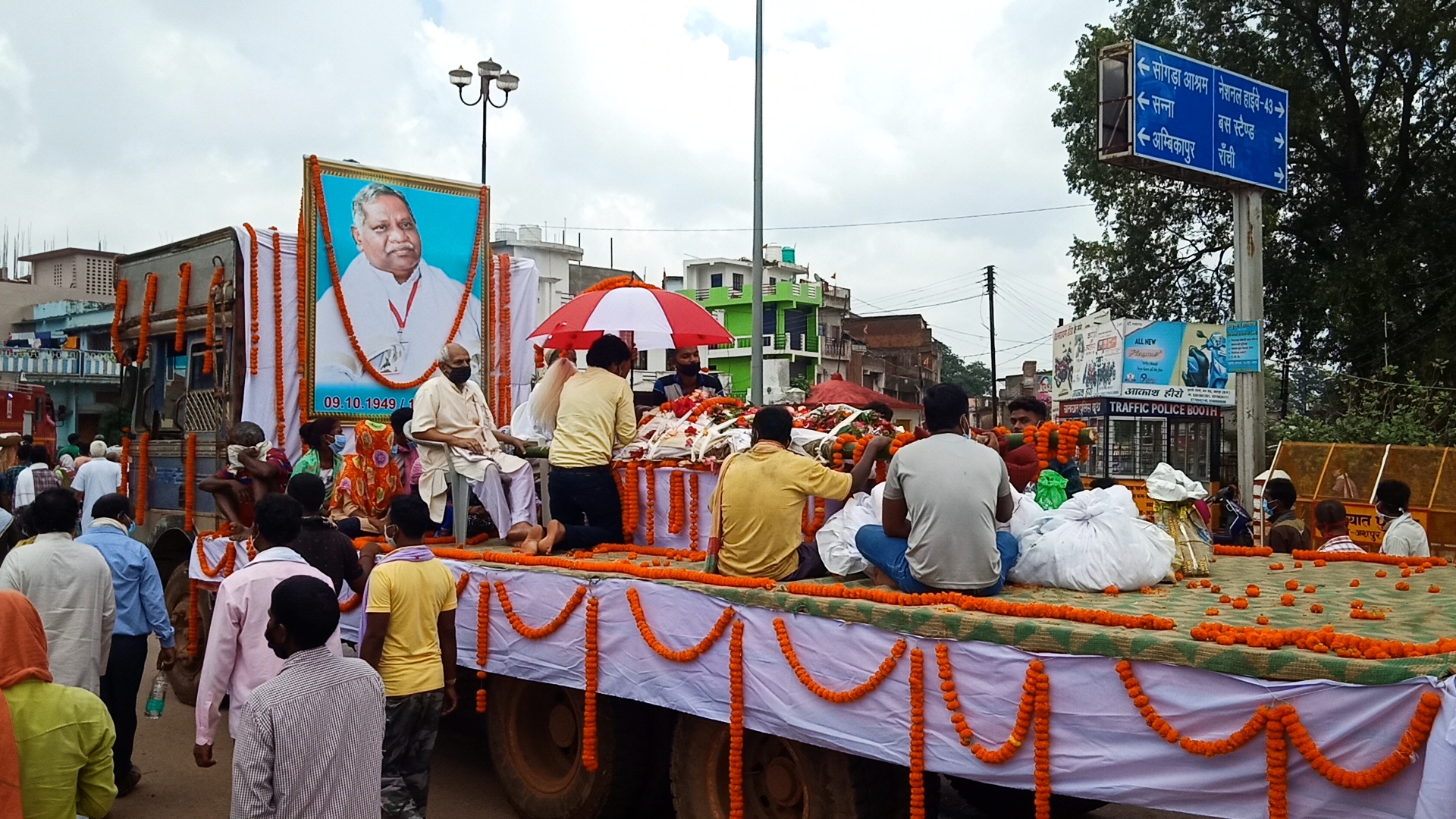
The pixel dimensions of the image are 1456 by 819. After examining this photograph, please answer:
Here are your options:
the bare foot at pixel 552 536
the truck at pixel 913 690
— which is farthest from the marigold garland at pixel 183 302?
the bare foot at pixel 552 536

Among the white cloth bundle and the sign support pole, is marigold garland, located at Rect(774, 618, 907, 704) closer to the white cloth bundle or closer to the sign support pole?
the white cloth bundle

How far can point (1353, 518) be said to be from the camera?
492 inches

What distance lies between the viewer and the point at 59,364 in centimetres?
3741

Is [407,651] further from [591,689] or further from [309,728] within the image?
[309,728]

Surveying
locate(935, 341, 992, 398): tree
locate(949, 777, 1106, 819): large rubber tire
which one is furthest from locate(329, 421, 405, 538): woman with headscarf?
locate(935, 341, 992, 398): tree

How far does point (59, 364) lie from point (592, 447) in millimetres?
36418

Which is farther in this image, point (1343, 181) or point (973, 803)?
point (1343, 181)

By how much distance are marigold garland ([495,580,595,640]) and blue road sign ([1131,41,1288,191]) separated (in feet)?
39.2

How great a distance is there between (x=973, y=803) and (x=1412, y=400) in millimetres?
15268

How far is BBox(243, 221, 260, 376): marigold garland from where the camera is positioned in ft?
28.5

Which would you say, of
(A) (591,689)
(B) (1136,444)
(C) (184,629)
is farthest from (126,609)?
(B) (1136,444)

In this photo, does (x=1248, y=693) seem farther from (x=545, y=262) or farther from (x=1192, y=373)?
(x=545, y=262)

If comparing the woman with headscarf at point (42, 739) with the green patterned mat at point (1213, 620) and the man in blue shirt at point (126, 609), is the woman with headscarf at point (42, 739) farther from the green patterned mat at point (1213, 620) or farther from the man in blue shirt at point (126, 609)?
the man in blue shirt at point (126, 609)

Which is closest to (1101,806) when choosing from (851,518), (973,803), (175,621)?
(973,803)
